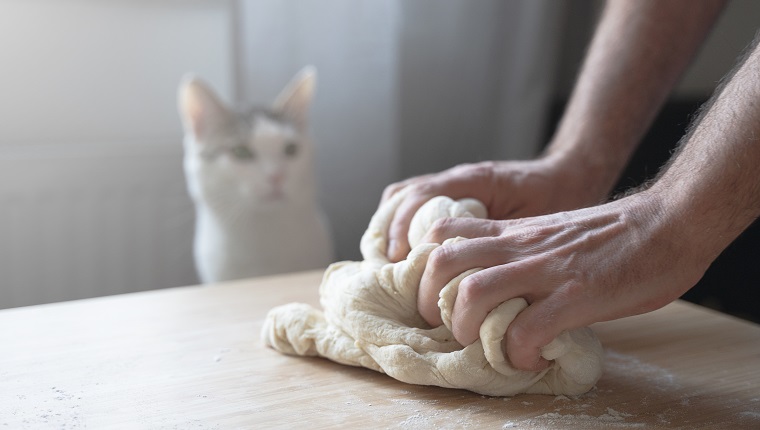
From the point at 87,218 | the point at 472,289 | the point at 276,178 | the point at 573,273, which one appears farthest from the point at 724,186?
the point at 87,218

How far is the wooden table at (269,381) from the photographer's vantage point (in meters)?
0.77

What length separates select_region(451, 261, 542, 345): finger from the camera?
776 mm

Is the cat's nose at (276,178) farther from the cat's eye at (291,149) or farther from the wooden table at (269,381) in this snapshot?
the wooden table at (269,381)

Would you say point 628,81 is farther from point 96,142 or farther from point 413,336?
point 96,142

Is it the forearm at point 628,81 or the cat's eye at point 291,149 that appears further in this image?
the cat's eye at point 291,149

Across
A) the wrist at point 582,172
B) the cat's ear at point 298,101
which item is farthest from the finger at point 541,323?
the cat's ear at point 298,101

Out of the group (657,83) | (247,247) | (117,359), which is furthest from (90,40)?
(657,83)

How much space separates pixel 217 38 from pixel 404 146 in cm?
76

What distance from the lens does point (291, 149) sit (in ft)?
6.15

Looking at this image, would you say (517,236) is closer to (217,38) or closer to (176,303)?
(176,303)

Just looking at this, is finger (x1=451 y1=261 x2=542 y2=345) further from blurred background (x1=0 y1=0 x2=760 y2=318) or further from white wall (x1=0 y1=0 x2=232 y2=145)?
white wall (x1=0 y1=0 x2=232 y2=145)

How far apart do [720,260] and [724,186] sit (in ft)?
3.33

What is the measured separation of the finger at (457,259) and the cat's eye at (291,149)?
42.6 inches

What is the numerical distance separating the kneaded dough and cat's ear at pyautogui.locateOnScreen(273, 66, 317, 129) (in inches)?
37.5
